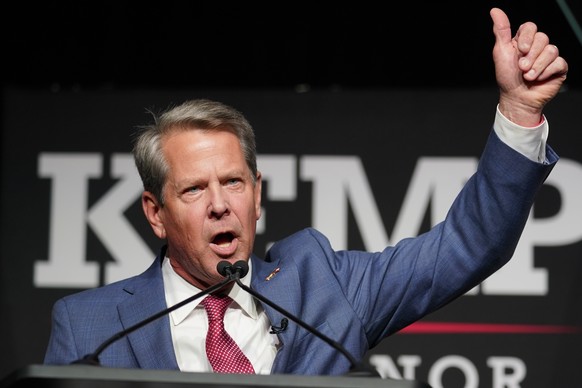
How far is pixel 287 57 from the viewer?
3.94 meters

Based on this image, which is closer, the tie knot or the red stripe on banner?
the tie knot

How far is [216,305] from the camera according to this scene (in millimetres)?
2488

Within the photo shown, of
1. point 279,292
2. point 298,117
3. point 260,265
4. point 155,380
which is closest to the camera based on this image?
point 155,380

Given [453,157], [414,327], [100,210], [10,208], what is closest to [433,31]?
[453,157]

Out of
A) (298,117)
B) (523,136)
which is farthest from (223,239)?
(298,117)

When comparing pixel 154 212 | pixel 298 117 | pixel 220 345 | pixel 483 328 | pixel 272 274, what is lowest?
pixel 483 328

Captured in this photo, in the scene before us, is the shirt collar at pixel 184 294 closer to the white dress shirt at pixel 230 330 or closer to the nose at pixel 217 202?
the white dress shirt at pixel 230 330

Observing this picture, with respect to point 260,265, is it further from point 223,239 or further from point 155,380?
point 155,380

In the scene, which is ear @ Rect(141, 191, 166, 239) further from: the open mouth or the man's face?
the open mouth

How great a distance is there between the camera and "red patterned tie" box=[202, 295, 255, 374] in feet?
7.72

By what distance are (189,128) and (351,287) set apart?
490 millimetres

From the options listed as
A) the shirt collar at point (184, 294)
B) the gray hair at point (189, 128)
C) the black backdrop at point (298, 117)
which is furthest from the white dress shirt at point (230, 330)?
the black backdrop at point (298, 117)

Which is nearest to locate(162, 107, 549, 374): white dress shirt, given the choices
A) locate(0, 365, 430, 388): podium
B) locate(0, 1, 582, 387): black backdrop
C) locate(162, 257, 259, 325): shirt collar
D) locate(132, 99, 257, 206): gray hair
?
locate(162, 257, 259, 325): shirt collar

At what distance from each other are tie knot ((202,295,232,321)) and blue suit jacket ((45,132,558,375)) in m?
0.08
